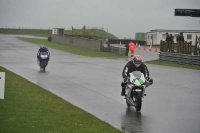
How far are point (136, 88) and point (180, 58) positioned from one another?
25447mm

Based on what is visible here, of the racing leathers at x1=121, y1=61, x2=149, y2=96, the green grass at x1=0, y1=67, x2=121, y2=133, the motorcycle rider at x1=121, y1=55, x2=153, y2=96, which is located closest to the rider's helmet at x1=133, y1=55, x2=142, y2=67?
the motorcycle rider at x1=121, y1=55, x2=153, y2=96

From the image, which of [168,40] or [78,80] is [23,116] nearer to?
[78,80]

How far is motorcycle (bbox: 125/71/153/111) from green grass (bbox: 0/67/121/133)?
5.33ft

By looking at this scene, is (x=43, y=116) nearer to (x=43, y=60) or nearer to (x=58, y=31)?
(x=43, y=60)

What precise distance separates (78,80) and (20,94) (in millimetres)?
7375

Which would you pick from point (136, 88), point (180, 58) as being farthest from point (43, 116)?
point (180, 58)

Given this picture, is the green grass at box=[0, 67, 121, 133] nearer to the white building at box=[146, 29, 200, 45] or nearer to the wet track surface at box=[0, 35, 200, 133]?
the wet track surface at box=[0, 35, 200, 133]

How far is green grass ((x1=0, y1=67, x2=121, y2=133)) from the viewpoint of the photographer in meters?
11.2

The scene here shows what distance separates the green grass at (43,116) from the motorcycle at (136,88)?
5.33ft

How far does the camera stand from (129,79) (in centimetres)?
1553

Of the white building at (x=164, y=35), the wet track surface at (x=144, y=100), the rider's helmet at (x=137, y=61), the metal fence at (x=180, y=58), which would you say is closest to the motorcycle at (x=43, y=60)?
the wet track surface at (x=144, y=100)

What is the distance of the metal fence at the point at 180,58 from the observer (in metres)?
38.1

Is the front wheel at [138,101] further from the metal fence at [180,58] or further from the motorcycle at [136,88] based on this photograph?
the metal fence at [180,58]

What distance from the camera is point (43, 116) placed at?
12.9 meters
